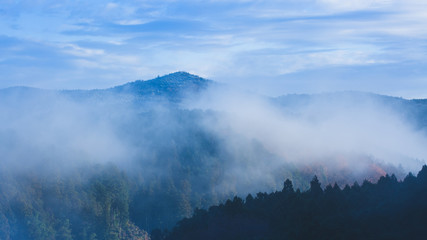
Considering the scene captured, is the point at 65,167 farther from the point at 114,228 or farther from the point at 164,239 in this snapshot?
the point at 164,239

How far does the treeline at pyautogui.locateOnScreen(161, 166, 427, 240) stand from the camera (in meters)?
49.5

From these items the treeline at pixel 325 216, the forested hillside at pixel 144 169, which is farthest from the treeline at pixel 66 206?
the treeline at pixel 325 216

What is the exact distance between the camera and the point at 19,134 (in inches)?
5965

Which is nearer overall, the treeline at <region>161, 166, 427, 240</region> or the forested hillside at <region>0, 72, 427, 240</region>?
the treeline at <region>161, 166, 427, 240</region>

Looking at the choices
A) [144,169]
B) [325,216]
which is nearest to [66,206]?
[144,169]

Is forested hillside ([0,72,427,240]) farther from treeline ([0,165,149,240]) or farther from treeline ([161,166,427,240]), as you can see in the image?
treeline ([161,166,427,240])

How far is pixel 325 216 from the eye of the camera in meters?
60.2

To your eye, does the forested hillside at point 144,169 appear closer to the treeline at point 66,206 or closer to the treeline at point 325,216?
the treeline at point 66,206

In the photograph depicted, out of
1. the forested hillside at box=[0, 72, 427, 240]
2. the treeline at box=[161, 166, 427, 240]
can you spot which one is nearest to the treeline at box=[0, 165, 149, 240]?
the forested hillside at box=[0, 72, 427, 240]

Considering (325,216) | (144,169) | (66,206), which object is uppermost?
(325,216)

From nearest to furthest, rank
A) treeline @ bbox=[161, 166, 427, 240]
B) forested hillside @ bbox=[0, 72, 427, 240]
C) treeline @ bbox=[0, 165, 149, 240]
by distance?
treeline @ bbox=[161, 166, 427, 240]
treeline @ bbox=[0, 165, 149, 240]
forested hillside @ bbox=[0, 72, 427, 240]

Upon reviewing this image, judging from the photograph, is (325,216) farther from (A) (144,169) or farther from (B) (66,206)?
(A) (144,169)

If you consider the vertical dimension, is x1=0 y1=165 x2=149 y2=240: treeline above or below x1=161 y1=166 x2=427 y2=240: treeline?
below

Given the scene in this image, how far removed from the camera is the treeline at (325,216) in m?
49.5
